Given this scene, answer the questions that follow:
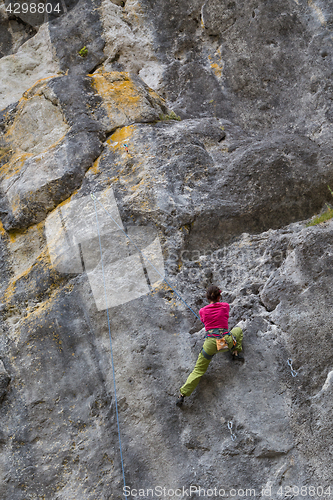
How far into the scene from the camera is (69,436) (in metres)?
4.81

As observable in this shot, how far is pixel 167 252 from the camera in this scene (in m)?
5.41

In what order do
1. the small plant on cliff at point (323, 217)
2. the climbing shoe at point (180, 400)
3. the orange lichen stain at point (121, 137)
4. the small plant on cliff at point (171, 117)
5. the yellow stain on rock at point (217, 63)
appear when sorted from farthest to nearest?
the yellow stain on rock at point (217, 63) → the small plant on cliff at point (171, 117) → the orange lichen stain at point (121, 137) → the small plant on cliff at point (323, 217) → the climbing shoe at point (180, 400)

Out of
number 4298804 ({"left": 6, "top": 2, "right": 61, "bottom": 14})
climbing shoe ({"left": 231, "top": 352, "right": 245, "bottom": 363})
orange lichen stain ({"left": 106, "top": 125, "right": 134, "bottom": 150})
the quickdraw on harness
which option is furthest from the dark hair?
number 4298804 ({"left": 6, "top": 2, "right": 61, "bottom": 14})

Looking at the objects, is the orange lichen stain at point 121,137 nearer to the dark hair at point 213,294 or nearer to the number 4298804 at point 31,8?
the dark hair at point 213,294

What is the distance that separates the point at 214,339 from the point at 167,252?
4.81 feet

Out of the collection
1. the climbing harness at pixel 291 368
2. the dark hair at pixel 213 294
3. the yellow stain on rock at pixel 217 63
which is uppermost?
the yellow stain on rock at pixel 217 63

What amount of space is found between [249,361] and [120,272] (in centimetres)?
196

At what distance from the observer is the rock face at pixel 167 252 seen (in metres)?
4.41


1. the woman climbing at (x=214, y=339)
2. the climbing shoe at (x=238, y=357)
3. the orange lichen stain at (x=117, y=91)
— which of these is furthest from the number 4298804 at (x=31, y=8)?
the climbing shoe at (x=238, y=357)

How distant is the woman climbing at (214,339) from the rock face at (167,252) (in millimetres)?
184

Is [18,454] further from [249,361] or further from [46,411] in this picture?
[249,361]

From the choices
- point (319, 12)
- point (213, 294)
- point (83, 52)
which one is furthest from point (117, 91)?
point (213, 294)

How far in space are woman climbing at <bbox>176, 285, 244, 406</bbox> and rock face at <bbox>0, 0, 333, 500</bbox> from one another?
0.18 meters

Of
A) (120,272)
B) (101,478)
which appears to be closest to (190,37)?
(120,272)
